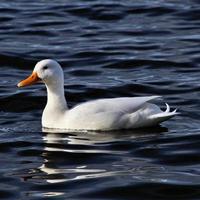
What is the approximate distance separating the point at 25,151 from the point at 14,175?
104 cm

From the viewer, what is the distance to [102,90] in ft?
48.1

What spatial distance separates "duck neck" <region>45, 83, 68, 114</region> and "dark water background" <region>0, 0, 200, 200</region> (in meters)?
0.39

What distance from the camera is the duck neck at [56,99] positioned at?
1270cm

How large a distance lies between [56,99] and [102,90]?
2.01 metres

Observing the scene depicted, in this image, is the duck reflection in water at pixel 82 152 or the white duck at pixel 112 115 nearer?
the duck reflection in water at pixel 82 152

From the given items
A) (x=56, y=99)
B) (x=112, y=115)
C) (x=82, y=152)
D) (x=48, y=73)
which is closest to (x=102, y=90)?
(x=56, y=99)

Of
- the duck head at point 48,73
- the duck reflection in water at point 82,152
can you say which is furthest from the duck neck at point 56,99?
the duck reflection in water at point 82,152

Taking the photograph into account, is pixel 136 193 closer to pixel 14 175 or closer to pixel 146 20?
pixel 14 175

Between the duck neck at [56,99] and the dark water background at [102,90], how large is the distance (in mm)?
385

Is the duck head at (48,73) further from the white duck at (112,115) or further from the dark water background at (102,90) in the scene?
the dark water background at (102,90)

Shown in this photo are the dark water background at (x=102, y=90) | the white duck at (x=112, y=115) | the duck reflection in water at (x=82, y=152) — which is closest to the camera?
the dark water background at (x=102, y=90)

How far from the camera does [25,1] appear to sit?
2369 cm

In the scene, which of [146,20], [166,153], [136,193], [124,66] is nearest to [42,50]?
[124,66]

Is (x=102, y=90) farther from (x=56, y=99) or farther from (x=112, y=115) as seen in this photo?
(x=112, y=115)
